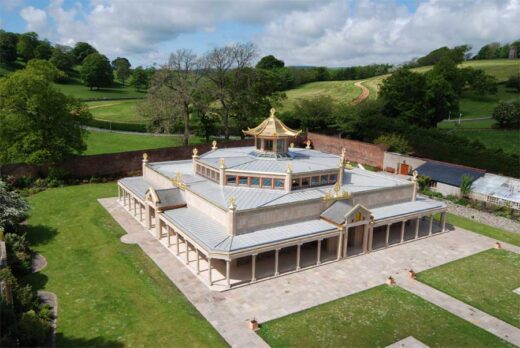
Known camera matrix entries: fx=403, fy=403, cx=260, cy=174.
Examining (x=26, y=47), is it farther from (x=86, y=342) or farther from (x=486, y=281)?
(x=486, y=281)

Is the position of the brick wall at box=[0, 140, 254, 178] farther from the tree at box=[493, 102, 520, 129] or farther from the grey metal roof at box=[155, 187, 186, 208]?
the tree at box=[493, 102, 520, 129]

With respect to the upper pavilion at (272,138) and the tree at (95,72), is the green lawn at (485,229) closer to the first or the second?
the upper pavilion at (272,138)

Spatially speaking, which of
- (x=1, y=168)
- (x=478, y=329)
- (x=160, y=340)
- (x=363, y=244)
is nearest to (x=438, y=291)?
(x=478, y=329)

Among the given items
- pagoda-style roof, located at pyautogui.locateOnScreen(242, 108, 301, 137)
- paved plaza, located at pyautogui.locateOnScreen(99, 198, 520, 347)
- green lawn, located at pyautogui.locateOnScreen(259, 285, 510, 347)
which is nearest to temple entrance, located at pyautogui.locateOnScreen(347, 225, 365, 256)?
paved plaza, located at pyautogui.locateOnScreen(99, 198, 520, 347)

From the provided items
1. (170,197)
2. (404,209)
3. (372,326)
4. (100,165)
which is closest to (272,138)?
(170,197)

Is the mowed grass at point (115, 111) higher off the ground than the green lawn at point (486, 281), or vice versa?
the mowed grass at point (115, 111)

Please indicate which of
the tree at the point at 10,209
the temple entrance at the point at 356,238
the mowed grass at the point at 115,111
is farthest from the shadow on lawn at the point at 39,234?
the mowed grass at the point at 115,111
